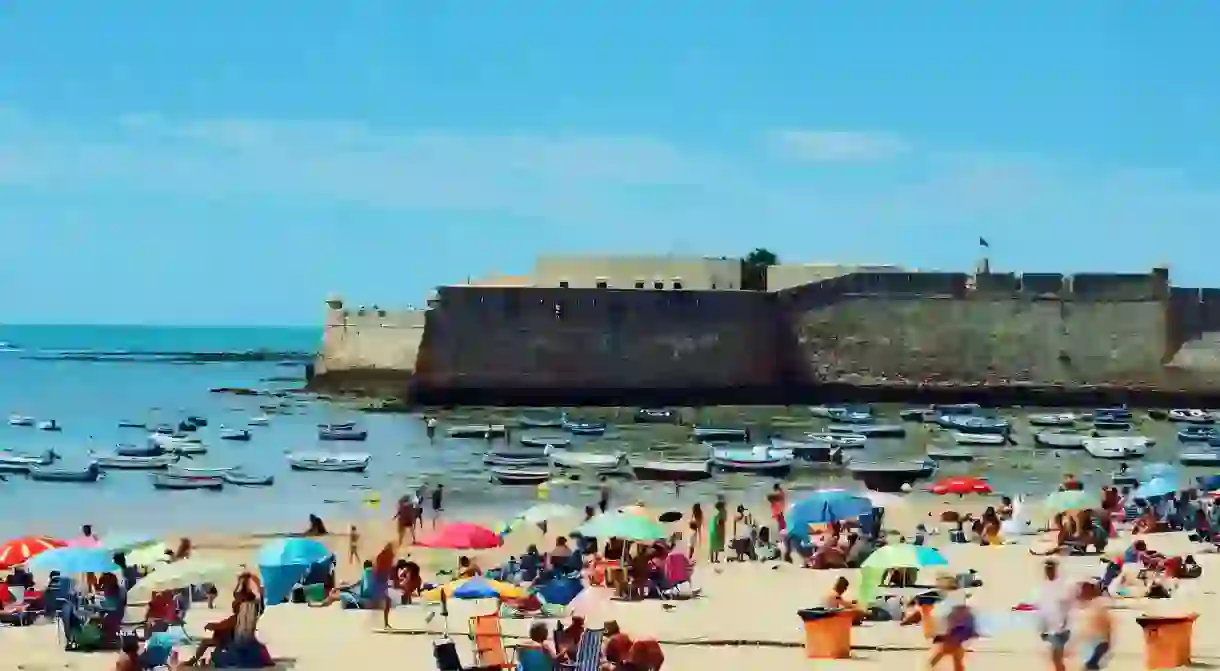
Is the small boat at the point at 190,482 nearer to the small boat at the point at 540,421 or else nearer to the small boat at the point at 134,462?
the small boat at the point at 134,462

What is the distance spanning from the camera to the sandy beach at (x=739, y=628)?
11555mm

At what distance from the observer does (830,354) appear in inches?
2146

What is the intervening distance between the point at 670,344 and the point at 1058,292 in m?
12.8

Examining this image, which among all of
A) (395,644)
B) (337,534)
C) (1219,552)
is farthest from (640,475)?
(395,644)

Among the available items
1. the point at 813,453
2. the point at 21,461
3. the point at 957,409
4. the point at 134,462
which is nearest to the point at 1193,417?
the point at 957,409

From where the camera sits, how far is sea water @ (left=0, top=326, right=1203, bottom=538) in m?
26.9

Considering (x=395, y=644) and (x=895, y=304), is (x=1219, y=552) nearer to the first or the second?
(x=395, y=644)

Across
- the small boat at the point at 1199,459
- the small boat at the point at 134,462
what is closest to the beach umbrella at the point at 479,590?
the small boat at the point at 134,462

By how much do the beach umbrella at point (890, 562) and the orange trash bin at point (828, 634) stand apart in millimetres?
1871

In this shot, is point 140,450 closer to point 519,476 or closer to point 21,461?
point 21,461

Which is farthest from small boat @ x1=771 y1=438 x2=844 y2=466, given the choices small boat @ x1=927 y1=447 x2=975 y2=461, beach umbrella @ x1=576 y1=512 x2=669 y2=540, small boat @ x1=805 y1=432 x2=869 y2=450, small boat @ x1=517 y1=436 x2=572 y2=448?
beach umbrella @ x1=576 y1=512 x2=669 y2=540

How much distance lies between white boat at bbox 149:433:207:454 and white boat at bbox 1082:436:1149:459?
2077 cm

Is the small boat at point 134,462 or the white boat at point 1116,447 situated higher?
the white boat at point 1116,447

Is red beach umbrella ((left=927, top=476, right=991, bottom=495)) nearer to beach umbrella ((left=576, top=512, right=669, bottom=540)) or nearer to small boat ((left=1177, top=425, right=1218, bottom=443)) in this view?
beach umbrella ((left=576, top=512, right=669, bottom=540))
